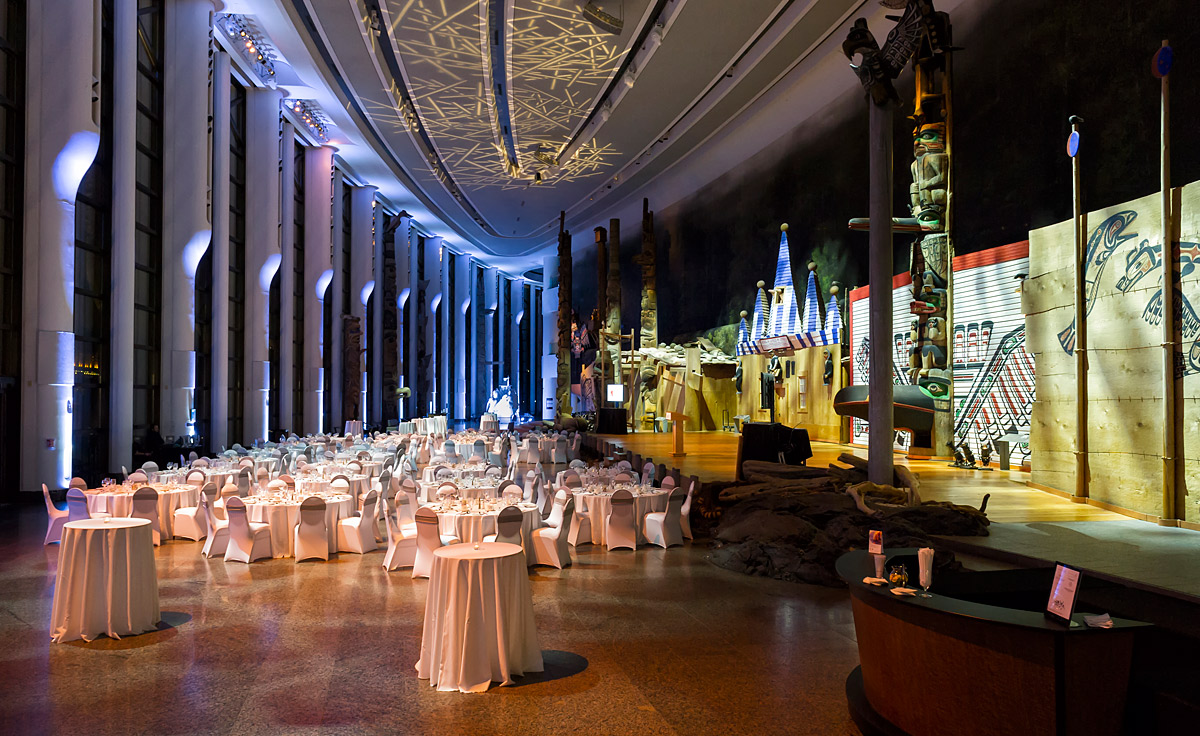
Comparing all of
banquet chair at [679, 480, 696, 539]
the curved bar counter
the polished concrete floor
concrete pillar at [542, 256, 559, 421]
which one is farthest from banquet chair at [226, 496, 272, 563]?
concrete pillar at [542, 256, 559, 421]

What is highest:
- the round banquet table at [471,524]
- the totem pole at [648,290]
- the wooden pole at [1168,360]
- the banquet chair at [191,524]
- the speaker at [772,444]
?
the totem pole at [648,290]

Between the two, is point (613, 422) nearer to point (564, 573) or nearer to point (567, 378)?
point (567, 378)

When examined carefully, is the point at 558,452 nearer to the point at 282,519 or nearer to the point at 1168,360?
the point at 282,519

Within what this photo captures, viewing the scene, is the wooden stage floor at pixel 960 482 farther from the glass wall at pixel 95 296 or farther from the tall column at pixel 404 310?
the tall column at pixel 404 310

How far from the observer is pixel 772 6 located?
16.3 m

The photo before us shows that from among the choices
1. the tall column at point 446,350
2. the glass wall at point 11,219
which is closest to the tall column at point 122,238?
the glass wall at point 11,219

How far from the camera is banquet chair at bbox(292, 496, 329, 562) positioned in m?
8.01

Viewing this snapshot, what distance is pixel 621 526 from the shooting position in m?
8.96

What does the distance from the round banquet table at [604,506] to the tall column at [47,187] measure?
8.15 metres

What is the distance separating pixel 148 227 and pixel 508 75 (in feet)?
29.9

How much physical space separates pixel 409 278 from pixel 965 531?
29.6 meters

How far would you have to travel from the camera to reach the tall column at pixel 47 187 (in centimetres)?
1141

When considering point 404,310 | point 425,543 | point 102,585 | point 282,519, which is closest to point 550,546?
point 425,543

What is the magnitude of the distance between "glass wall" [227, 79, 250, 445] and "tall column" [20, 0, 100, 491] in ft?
23.9
